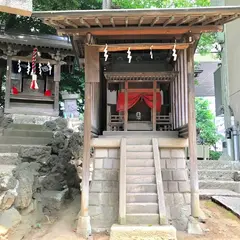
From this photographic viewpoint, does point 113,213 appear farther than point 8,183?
Yes

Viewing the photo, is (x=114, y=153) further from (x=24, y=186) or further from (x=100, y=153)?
(x=24, y=186)

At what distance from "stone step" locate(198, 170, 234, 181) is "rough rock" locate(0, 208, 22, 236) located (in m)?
6.90

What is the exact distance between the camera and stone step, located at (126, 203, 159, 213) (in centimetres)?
567

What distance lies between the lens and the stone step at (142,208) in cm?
567

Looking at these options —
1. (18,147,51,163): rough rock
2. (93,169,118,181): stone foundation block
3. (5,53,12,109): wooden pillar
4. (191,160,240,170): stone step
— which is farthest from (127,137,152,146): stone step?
(5,53,12,109): wooden pillar

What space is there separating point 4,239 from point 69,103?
34.9 feet

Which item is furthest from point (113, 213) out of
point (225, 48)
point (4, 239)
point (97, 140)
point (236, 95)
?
point (225, 48)

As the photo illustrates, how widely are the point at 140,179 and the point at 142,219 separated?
103 centimetres

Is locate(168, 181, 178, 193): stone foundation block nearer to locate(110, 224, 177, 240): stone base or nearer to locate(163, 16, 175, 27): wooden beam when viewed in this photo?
locate(110, 224, 177, 240): stone base

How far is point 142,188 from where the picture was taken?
6.09 metres

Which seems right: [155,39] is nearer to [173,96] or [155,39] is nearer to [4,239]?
[173,96]

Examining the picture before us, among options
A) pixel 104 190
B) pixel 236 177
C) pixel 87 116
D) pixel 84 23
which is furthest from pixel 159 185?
pixel 236 177

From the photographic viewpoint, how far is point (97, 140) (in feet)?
22.5

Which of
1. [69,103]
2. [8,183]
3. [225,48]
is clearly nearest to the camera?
[8,183]
